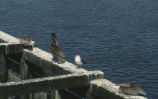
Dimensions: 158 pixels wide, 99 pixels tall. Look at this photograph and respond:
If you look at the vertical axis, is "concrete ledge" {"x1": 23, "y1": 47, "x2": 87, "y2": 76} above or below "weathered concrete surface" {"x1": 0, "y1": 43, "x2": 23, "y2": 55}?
below

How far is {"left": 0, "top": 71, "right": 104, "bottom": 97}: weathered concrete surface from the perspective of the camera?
1514 cm

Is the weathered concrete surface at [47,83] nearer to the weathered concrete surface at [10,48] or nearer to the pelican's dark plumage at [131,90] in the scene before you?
the pelican's dark plumage at [131,90]

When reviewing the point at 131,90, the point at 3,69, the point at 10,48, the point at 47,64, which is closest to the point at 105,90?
the point at 131,90

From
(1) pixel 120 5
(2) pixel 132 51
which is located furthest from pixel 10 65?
(1) pixel 120 5

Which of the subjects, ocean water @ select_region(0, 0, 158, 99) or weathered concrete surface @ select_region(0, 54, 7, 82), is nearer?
weathered concrete surface @ select_region(0, 54, 7, 82)

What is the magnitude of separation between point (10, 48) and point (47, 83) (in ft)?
19.6

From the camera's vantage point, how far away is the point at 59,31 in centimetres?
7906

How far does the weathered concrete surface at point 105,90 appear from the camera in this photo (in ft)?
47.2

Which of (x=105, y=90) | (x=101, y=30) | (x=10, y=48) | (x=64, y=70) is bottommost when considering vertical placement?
(x=105, y=90)

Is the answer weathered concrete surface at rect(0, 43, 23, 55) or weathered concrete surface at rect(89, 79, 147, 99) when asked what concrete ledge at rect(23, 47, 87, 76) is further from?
weathered concrete surface at rect(89, 79, 147, 99)

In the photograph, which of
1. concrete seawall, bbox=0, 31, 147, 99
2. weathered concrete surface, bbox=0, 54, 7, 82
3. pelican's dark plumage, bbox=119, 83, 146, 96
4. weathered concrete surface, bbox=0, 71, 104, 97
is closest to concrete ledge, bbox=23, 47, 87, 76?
concrete seawall, bbox=0, 31, 147, 99

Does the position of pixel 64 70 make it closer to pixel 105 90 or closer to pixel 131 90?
pixel 105 90

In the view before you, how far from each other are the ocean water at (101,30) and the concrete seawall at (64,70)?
26.5 metres

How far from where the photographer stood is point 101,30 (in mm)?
80812
